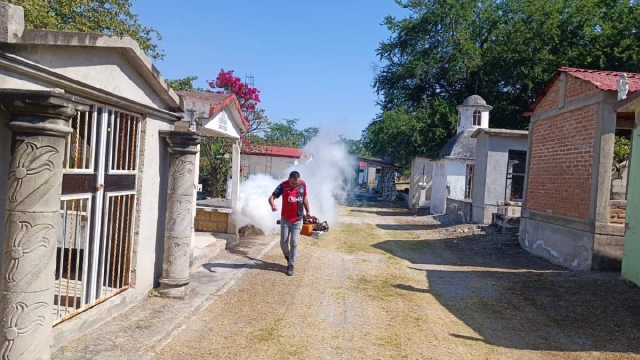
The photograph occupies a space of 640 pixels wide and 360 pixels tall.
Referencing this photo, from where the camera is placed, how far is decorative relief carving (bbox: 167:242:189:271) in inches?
260

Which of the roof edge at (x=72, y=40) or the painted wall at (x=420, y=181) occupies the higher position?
the roof edge at (x=72, y=40)

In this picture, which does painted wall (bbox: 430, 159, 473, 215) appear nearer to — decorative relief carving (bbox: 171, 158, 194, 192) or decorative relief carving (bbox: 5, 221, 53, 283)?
decorative relief carving (bbox: 171, 158, 194, 192)

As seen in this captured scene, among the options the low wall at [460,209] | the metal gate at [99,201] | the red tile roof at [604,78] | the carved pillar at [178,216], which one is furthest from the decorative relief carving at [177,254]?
the low wall at [460,209]

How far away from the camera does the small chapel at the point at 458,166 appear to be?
77.7 feet

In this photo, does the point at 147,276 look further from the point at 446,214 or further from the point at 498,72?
the point at 498,72

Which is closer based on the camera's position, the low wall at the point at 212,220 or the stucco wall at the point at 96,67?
the stucco wall at the point at 96,67

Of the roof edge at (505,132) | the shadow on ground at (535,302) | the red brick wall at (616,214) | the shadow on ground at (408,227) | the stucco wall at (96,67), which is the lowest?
the shadow on ground at (408,227)

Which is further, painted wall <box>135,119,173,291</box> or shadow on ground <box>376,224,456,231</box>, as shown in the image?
shadow on ground <box>376,224,456,231</box>

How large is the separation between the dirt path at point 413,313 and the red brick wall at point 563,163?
4.72ft

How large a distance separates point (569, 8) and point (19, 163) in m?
32.9

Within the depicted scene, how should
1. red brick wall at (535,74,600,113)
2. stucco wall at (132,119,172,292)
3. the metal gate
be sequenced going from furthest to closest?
red brick wall at (535,74,600,113), stucco wall at (132,119,172,292), the metal gate

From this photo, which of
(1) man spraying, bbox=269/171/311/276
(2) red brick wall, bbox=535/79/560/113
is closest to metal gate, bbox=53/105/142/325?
(1) man spraying, bbox=269/171/311/276

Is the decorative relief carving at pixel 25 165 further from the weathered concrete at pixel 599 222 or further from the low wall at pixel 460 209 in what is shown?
the low wall at pixel 460 209

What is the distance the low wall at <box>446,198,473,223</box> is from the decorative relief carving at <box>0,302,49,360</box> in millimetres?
16961
